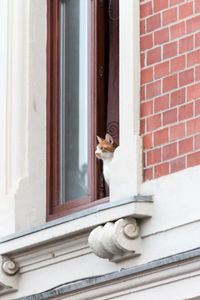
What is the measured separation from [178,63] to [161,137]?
0.46m

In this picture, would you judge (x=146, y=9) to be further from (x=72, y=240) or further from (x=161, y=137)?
(x=72, y=240)

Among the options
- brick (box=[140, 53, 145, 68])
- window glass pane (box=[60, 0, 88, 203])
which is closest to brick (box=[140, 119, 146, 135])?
brick (box=[140, 53, 145, 68])

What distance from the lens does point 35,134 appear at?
12695mm

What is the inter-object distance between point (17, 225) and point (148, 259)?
4.94 ft

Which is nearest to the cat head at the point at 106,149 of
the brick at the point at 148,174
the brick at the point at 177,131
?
the brick at the point at 148,174

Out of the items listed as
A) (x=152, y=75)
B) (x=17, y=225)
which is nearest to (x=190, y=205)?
(x=152, y=75)

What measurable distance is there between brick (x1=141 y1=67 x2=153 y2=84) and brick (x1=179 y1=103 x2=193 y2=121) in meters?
0.41

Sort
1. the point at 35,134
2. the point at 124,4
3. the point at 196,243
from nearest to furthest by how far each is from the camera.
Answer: the point at 196,243 < the point at 124,4 < the point at 35,134

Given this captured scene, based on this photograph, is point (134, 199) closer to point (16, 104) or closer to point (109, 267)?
point (109, 267)

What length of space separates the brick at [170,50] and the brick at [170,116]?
0.36 meters

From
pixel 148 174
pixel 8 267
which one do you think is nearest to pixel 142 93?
pixel 148 174

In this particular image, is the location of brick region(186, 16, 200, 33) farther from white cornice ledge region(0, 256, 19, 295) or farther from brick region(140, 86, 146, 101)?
white cornice ledge region(0, 256, 19, 295)

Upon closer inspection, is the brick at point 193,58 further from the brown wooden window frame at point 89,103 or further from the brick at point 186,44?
the brown wooden window frame at point 89,103

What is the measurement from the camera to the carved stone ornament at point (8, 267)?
12.3 m
